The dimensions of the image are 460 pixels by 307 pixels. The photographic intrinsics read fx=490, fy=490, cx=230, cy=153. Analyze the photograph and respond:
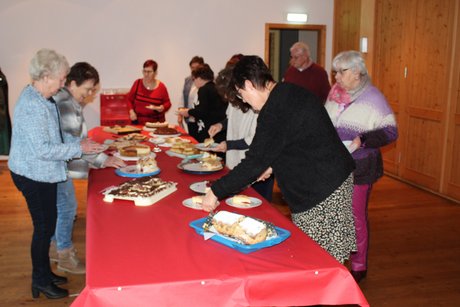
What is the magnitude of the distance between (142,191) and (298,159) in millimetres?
814

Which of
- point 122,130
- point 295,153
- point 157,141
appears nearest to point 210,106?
point 157,141

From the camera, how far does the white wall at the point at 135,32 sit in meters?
6.92

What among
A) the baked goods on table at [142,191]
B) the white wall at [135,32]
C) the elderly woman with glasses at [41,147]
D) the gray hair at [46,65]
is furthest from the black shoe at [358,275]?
the white wall at [135,32]

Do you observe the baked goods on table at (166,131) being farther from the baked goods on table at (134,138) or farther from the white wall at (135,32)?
the white wall at (135,32)

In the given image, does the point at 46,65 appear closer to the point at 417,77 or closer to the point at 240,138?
the point at 240,138

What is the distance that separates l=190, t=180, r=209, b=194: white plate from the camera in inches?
99.3

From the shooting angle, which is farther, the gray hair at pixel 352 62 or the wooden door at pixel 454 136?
the wooden door at pixel 454 136

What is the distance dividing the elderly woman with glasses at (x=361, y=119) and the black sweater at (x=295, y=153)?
33.9 inches

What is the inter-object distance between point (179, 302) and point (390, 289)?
6.90 feet

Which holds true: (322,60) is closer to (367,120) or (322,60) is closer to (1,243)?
(367,120)

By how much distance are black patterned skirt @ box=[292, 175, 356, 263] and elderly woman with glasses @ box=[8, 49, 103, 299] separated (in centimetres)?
132

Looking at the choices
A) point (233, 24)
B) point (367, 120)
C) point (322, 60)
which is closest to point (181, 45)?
point (233, 24)

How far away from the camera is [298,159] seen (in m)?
2.04

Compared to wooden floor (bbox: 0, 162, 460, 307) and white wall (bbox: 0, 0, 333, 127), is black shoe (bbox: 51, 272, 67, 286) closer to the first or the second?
wooden floor (bbox: 0, 162, 460, 307)
